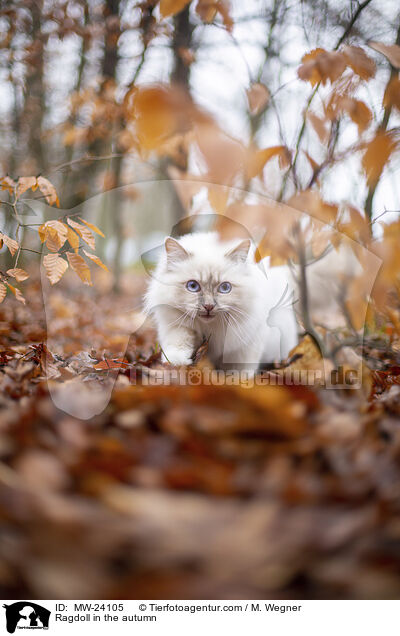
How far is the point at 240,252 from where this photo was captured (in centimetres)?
213

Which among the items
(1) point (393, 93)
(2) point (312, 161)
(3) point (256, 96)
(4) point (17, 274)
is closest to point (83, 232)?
(4) point (17, 274)

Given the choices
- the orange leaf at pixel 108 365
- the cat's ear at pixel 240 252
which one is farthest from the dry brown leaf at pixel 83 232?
the cat's ear at pixel 240 252

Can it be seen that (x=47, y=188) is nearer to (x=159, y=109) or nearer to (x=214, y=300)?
(x=214, y=300)

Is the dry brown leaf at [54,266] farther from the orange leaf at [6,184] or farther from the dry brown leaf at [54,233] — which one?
the orange leaf at [6,184]

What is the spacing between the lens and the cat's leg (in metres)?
2.14

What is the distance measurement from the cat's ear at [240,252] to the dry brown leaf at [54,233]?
2.86ft

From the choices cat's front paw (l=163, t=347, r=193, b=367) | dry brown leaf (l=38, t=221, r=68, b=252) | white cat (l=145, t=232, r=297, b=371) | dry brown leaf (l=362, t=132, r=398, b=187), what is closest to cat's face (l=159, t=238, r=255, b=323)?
white cat (l=145, t=232, r=297, b=371)

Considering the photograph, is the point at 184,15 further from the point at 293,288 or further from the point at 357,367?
the point at 357,367

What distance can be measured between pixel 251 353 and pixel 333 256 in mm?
806

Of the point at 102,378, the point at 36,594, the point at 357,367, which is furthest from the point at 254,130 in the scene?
the point at 36,594

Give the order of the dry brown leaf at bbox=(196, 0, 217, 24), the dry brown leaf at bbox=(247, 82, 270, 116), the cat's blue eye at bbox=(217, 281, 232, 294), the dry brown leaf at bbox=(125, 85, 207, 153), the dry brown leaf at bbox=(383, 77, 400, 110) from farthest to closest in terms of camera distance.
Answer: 1. the cat's blue eye at bbox=(217, 281, 232, 294)
2. the dry brown leaf at bbox=(196, 0, 217, 24)
3. the dry brown leaf at bbox=(247, 82, 270, 116)
4. the dry brown leaf at bbox=(383, 77, 400, 110)
5. the dry brown leaf at bbox=(125, 85, 207, 153)

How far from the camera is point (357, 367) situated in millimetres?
2148

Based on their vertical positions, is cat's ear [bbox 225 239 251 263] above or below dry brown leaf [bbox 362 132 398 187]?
below
